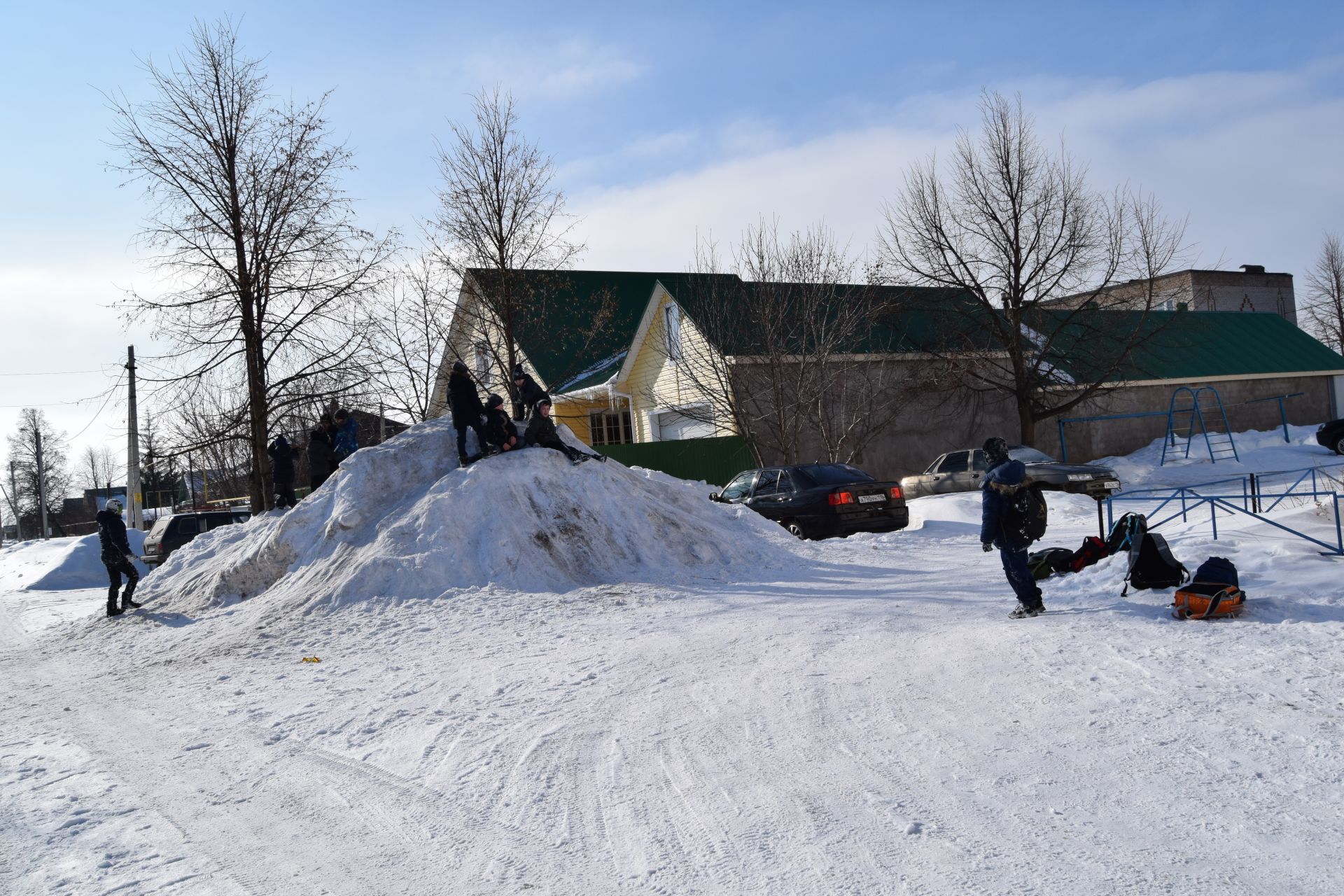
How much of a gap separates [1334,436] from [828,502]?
22.0m

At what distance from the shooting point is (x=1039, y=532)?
8.08 meters

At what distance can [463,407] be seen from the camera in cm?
1331

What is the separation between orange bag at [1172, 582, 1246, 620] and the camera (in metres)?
7.25

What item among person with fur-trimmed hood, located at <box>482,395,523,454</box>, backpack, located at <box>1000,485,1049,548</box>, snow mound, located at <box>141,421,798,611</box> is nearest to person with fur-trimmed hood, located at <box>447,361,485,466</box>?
person with fur-trimmed hood, located at <box>482,395,523,454</box>

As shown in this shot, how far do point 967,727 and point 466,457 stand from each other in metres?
9.42

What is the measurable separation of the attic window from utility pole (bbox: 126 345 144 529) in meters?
13.4

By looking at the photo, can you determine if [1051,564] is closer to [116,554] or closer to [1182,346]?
[116,554]

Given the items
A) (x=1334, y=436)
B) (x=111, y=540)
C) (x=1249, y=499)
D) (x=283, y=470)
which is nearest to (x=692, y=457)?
(x=283, y=470)

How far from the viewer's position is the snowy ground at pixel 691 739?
4023 millimetres

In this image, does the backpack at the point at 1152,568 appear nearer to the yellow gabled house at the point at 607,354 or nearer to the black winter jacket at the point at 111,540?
the black winter jacket at the point at 111,540

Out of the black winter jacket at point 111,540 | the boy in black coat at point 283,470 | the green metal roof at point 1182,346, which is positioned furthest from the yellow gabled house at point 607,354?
the green metal roof at point 1182,346

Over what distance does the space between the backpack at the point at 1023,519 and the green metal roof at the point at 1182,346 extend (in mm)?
21368

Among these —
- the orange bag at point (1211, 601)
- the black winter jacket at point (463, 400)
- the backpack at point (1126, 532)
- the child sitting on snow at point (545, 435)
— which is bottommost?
the orange bag at point (1211, 601)

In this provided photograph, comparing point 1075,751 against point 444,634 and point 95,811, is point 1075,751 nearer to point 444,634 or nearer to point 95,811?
point 95,811
